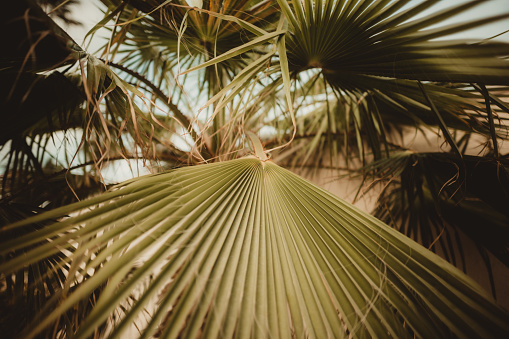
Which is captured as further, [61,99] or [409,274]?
[61,99]

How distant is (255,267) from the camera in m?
0.40

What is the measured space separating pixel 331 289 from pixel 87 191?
105cm

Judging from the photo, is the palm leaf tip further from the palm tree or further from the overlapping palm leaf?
the overlapping palm leaf

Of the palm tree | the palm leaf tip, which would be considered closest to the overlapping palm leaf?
the palm tree

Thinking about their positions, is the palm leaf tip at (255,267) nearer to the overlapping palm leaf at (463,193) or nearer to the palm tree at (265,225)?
the palm tree at (265,225)

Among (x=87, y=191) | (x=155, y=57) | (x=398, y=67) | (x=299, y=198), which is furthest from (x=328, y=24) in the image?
(x=87, y=191)

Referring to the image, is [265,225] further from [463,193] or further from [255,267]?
[463,193]

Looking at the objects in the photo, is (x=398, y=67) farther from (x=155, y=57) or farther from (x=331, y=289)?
(x=155, y=57)

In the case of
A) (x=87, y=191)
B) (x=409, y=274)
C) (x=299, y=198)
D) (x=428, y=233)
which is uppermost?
(x=87, y=191)

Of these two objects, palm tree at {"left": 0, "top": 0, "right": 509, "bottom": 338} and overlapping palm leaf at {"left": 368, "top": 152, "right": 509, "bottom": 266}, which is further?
overlapping palm leaf at {"left": 368, "top": 152, "right": 509, "bottom": 266}

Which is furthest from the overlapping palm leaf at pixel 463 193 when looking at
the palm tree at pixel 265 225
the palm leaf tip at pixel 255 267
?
the palm leaf tip at pixel 255 267

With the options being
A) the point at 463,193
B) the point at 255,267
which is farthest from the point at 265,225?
the point at 463,193

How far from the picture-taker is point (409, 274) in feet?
1.33

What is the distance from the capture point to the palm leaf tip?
0.32 metres
